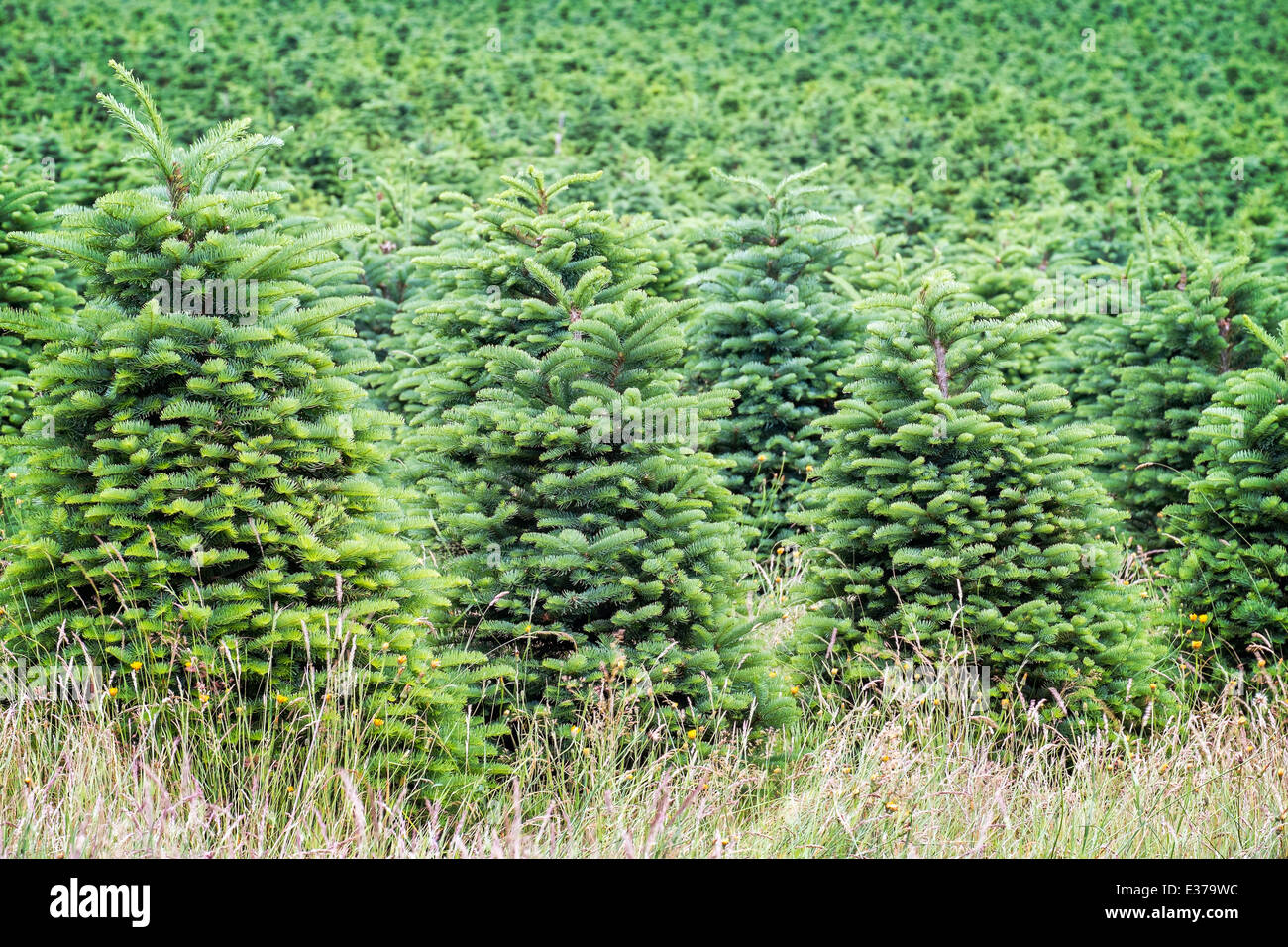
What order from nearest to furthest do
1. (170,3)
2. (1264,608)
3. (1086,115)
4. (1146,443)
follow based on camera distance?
(1264,608)
(1146,443)
(1086,115)
(170,3)

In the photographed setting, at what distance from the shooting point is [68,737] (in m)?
3.56

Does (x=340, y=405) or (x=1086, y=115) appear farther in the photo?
(x=1086, y=115)

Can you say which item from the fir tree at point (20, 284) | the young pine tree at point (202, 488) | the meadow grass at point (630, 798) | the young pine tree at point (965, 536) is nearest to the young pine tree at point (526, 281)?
the young pine tree at point (202, 488)

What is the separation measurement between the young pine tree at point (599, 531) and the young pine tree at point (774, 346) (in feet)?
8.02

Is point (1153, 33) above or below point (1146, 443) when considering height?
above

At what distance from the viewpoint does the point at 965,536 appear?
508 cm

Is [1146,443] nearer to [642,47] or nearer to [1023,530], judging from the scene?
[1023,530]

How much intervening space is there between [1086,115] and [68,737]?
62.3ft

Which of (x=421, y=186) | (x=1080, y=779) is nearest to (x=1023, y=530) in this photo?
(x=1080, y=779)

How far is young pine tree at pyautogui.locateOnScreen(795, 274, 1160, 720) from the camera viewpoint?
16.4ft

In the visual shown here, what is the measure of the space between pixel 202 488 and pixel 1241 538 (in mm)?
5392

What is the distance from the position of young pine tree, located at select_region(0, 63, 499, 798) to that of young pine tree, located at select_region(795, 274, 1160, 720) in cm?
228

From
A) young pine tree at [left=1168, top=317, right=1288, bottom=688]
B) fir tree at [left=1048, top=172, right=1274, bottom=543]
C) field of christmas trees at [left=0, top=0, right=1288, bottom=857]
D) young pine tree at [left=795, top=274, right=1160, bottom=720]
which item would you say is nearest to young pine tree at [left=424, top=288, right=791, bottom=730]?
field of christmas trees at [left=0, top=0, right=1288, bottom=857]

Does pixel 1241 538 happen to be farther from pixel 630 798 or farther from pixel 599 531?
pixel 630 798
